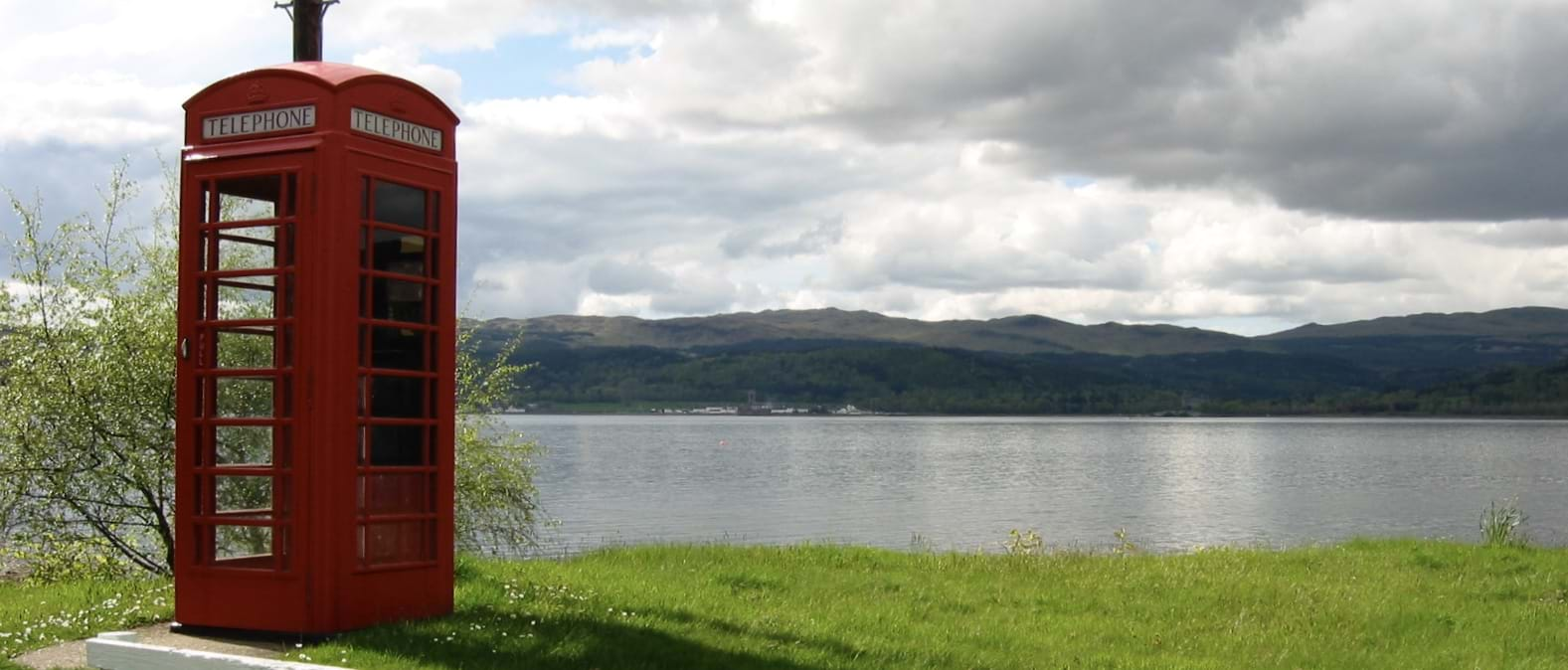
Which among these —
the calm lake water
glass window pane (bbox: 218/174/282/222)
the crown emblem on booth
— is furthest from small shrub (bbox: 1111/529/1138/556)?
the crown emblem on booth

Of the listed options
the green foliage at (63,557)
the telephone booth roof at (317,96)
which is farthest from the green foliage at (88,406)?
the telephone booth roof at (317,96)

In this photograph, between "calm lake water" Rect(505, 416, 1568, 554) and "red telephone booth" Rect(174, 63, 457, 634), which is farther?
"calm lake water" Rect(505, 416, 1568, 554)

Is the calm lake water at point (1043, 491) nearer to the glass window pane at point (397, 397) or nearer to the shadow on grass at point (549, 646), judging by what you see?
the shadow on grass at point (549, 646)

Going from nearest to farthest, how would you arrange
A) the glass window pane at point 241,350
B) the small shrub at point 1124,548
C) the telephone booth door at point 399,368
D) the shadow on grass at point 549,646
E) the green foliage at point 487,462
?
the shadow on grass at point 549,646 < the telephone booth door at point 399,368 < the glass window pane at point 241,350 < the small shrub at point 1124,548 < the green foliage at point 487,462

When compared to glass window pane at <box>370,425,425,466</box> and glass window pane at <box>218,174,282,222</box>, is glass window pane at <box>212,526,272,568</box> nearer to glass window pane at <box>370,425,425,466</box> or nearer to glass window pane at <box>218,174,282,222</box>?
glass window pane at <box>370,425,425,466</box>

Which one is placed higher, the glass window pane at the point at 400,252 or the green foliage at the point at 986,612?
the glass window pane at the point at 400,252

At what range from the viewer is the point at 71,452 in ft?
54.6

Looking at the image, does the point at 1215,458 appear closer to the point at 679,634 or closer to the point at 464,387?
the point at 464,387

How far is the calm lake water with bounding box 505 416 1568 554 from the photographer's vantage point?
42.9 meters

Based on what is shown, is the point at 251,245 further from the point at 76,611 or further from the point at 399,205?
the point at 76,611

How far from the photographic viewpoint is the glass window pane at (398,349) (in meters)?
9.20

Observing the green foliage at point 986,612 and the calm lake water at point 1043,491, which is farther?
the calm lake water at point 1043,491

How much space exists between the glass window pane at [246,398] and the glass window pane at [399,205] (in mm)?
1349

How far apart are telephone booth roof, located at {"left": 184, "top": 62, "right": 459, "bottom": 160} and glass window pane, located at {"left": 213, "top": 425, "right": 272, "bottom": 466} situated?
1.95 metres
